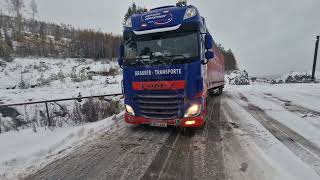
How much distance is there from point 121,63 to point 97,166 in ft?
11.5

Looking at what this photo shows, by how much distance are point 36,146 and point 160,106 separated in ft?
10.7

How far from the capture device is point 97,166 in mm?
4531

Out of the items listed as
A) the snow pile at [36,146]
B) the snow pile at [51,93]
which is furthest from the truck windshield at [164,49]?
the snow pile at [51,93]

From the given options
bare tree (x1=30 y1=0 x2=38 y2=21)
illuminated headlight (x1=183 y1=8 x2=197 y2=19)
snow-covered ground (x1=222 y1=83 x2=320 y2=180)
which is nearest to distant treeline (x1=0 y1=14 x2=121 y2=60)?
bare tree (x1=30 y1=0 x2=38 y2=21)

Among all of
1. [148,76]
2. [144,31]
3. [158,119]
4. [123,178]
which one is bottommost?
[123,178]

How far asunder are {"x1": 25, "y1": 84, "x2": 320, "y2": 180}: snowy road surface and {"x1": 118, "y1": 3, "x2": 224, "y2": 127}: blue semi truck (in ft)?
2.19

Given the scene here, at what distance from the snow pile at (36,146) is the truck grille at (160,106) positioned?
164 cm

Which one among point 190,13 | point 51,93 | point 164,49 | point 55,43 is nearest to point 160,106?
point 164,49

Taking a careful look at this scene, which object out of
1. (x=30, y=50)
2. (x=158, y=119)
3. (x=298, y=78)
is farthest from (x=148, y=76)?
(x=30, y=50)

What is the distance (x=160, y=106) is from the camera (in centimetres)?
627

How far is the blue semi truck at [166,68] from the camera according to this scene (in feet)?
20.0

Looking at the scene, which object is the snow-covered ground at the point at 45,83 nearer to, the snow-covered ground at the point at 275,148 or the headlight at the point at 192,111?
the headlight at the point at 192,111

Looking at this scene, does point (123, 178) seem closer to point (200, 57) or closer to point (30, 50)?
point (200, 57)

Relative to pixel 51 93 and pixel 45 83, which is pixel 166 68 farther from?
pixel 45 83
